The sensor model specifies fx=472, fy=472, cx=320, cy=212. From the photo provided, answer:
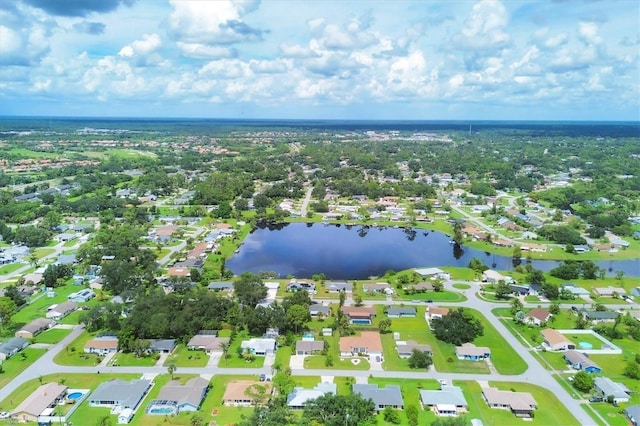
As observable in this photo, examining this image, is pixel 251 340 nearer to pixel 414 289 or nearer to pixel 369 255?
pixel 414 289

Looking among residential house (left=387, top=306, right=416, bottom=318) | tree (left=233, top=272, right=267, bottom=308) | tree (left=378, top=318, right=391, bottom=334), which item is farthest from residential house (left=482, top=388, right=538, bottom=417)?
tree (left=233, top=272, right=267, bottom=308)

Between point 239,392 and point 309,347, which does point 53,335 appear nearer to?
point 239,392

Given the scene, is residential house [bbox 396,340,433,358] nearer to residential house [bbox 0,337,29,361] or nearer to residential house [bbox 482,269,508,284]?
residential house [bbox 482,269,508,284]

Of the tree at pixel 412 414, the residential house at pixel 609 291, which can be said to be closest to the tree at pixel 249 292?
the tree at pixel 412 414

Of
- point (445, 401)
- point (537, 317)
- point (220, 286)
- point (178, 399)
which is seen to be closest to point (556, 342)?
point (537, 317)

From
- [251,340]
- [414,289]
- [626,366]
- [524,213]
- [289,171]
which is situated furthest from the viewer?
[289,171]

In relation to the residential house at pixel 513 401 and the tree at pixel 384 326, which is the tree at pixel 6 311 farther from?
the residential house at pixel 513 401

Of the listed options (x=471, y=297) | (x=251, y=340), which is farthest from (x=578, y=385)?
(x=251, y=340)
